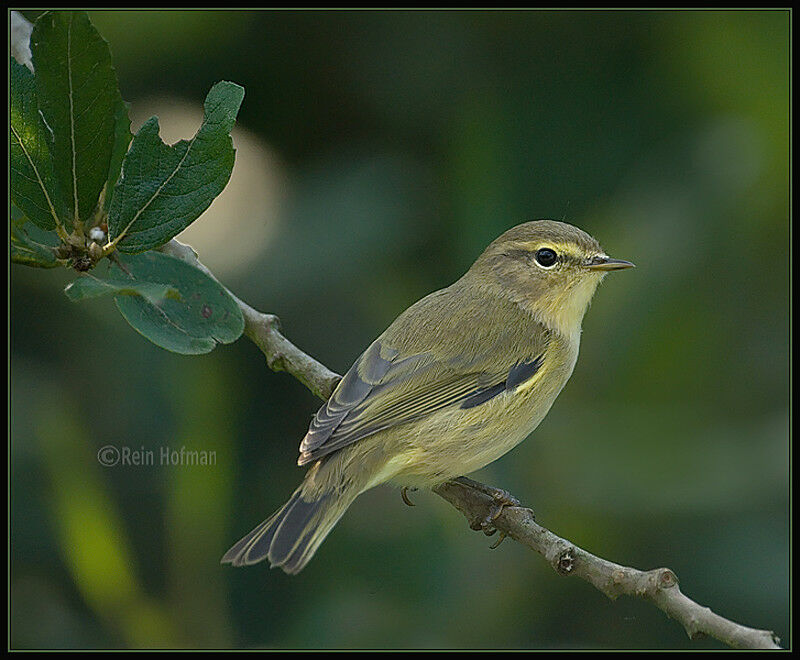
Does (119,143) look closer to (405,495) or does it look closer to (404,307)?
(404,307)

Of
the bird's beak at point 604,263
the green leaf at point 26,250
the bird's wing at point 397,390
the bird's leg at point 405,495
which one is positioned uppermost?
the bird's beak at point 604,263

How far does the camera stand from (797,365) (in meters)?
3.80

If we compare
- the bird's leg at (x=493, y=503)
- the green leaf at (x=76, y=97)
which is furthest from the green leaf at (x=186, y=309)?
the bird's leg at (x=493, y=503)

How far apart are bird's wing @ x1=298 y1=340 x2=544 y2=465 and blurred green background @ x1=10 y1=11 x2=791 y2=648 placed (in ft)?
1.23

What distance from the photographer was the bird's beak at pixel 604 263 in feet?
11.3

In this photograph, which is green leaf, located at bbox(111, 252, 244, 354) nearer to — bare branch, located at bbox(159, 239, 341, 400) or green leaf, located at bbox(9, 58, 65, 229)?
green leaf, located at bbox(9, 58, 65, 229)

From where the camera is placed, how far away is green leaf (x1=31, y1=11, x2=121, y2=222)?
2047 millimetres

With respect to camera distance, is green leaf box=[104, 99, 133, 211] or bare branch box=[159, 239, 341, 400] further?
bare branch box=[159, 239, 341, 400]

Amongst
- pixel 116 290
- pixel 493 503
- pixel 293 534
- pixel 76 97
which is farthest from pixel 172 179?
pixel 493 503

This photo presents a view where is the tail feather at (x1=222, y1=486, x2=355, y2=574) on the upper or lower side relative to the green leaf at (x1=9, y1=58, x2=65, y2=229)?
lower

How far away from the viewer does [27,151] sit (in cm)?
212

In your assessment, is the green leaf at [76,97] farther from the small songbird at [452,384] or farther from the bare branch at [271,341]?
the small songbird at [452,384]

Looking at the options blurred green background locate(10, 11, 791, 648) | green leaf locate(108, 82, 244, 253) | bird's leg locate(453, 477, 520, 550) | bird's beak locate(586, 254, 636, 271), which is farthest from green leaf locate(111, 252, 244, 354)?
bird's beak locate(586, 254, 636, 271)

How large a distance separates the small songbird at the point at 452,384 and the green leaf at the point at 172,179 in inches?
38.5
